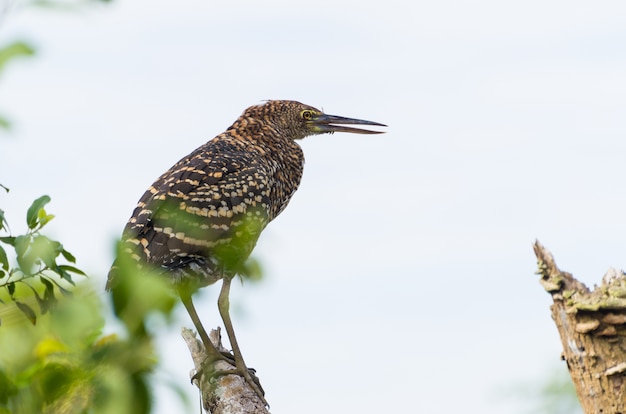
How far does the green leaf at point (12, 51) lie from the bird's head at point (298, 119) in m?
7.28

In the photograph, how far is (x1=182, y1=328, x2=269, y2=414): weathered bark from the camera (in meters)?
5.70

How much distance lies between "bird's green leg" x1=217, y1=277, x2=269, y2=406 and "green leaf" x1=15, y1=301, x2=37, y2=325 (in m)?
4.26

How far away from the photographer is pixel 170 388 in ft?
4.51

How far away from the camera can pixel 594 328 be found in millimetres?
4570

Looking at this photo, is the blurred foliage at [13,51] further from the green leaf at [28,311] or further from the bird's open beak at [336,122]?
the bird's open beak at [336,122]

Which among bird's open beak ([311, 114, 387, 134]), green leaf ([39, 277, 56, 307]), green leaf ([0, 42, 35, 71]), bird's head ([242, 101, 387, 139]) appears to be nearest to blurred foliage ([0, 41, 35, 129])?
green leaf ([0, 42, 35, 71])

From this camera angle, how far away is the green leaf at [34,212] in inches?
97.0

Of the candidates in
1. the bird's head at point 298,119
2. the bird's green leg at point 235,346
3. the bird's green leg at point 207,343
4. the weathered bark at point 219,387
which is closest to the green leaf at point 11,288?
the weathered bark at point 219,387

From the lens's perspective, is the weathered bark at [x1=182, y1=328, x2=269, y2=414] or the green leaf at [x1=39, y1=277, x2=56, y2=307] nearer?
the green leaf at [x1=39, y1=277, x2=56, y2=307]

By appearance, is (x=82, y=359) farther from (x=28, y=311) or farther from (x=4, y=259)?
(x=4, y=259)

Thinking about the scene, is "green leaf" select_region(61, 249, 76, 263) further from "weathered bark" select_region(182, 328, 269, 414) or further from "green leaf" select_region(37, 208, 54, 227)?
"weathered bark" select_region(182, 328, 269, 414)

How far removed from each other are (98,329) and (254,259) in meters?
0.54

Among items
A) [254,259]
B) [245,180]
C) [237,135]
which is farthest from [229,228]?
[254,259]

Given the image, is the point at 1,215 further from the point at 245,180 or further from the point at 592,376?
the point at 245,180
